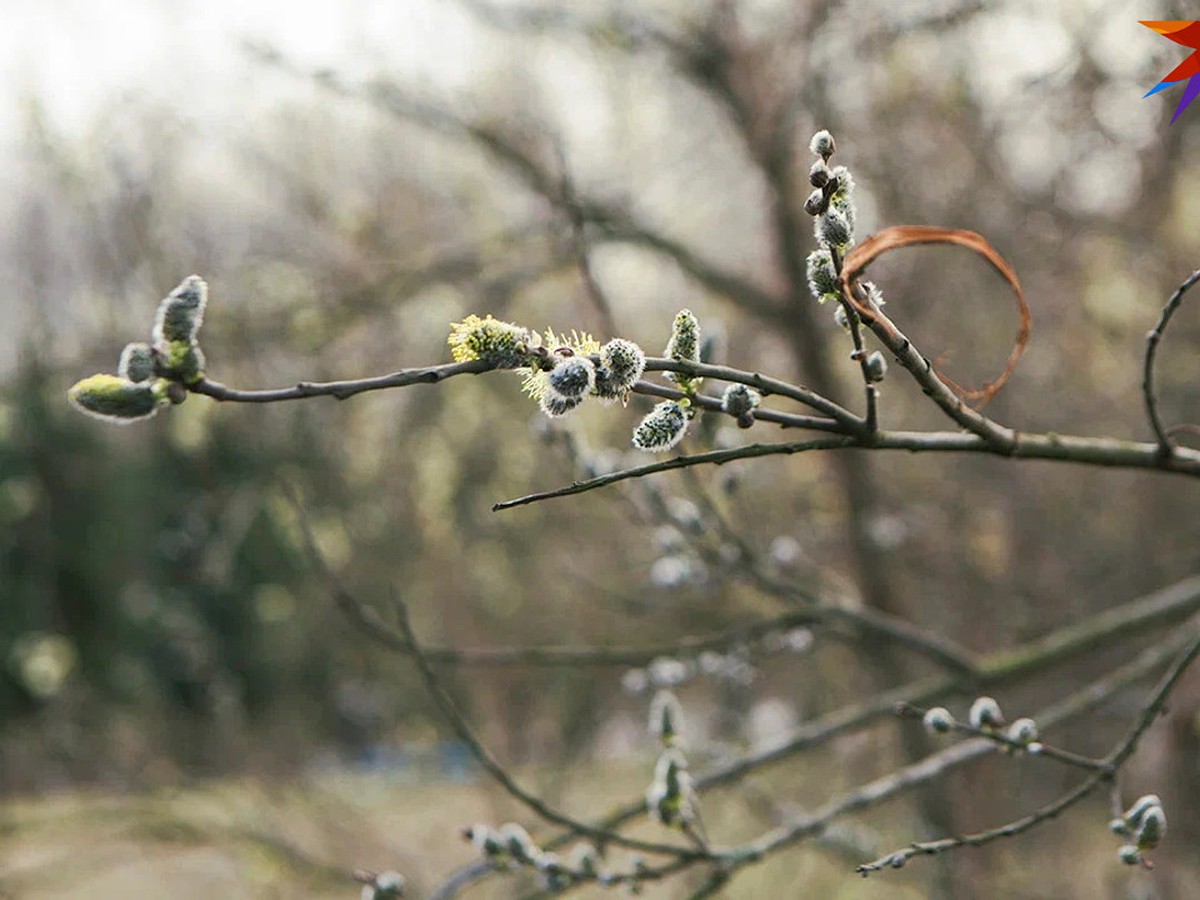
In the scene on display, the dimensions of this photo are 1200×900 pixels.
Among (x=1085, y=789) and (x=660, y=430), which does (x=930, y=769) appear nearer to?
(x=1085, y=789)

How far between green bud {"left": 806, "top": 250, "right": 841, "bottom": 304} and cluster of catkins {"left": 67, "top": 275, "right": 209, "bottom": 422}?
640mm

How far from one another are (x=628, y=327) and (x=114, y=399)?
21.0ft

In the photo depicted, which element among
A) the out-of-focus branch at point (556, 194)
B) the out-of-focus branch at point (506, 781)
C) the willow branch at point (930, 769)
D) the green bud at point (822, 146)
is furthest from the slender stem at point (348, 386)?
the out-of-focus branch at point (556, 194)

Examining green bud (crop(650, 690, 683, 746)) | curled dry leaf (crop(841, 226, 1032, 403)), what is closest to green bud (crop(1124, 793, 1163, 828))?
curled dry leaf (crop(841, 226, 1032, 403))

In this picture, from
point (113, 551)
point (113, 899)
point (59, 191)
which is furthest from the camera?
point (113, 551)

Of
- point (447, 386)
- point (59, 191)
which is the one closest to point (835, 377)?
point (447, 386)

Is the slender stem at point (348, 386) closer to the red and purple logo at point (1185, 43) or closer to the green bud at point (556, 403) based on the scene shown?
the green bud at point (556, 403)

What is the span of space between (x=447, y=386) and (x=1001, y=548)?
121 inches

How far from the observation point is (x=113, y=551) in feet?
48.2

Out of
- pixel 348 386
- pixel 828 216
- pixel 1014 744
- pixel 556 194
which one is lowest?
pixel 1014 744

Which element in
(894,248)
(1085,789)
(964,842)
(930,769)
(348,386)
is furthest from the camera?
(930,769)

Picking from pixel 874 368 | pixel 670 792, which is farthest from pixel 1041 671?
pixel 874 368

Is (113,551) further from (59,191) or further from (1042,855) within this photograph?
(1042,855)

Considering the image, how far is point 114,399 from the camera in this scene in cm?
115
